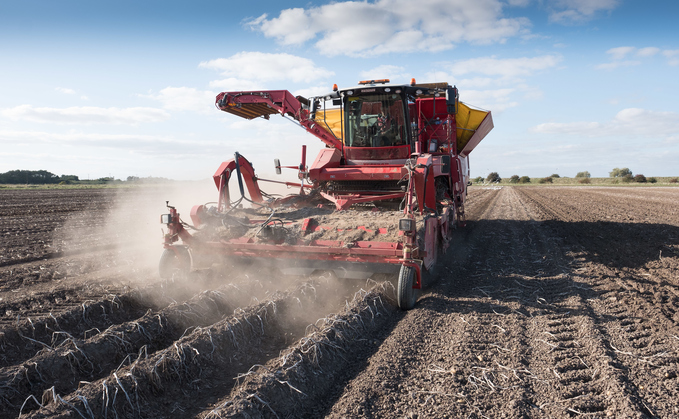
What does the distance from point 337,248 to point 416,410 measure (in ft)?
9.26

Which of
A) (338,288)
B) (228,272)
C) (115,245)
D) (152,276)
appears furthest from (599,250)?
(115,245)

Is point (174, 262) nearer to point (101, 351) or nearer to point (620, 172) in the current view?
point (101, 351)

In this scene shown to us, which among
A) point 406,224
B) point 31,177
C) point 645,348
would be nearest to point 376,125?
point 406,224

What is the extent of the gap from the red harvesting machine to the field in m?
0.44

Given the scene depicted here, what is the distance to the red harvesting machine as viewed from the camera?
5.65 m

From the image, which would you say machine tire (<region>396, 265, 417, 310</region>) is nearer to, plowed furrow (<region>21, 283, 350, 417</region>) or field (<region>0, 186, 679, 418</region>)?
field (<region>0, 186, 679, 418</region>)

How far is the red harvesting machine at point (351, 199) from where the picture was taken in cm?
565

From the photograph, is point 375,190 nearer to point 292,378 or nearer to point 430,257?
point 430,257

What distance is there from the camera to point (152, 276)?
7223 mm

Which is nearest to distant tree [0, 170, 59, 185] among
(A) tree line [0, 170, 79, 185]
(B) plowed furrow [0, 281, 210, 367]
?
(A) tree line [0, 170, 79, 185]

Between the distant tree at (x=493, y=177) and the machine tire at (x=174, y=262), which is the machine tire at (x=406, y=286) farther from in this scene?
the distant tree at (x=493, y=177)

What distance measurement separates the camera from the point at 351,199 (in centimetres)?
741

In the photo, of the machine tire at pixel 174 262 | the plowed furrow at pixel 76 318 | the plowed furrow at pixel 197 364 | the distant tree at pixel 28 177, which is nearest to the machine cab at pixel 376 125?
the machine tire at pixel 174 262

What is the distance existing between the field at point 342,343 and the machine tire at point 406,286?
169 millimetres
